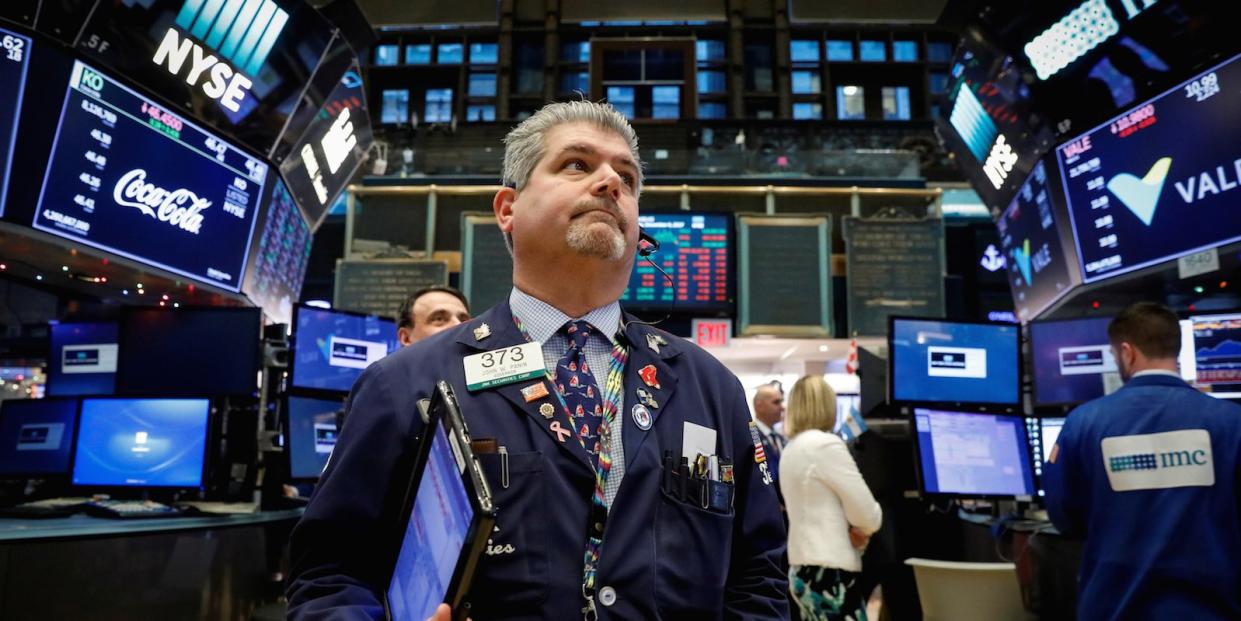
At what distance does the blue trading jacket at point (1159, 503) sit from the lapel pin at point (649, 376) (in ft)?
5.50

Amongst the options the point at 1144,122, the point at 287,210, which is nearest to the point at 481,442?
the point at 1144,122

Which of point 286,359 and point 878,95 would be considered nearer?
point 286,359

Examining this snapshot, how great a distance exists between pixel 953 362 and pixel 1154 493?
1687 mm

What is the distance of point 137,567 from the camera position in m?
2.21

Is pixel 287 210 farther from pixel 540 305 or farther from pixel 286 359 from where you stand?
pixel 540 305

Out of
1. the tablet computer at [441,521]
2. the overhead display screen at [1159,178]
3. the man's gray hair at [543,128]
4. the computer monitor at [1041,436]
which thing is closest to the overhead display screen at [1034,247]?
the overhead display screen at [1159,178]

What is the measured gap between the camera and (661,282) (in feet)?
21.4

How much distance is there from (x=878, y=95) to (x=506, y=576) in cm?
1140

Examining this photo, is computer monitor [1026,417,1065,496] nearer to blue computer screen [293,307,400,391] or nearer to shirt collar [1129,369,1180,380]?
shirt collar [1129,369,1180,380]

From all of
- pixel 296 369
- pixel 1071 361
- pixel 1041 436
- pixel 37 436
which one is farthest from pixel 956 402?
pixel 37 436

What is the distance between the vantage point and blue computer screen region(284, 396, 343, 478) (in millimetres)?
3219

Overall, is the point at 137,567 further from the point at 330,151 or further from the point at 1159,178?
the point at 1159,178

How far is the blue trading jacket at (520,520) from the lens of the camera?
96cm

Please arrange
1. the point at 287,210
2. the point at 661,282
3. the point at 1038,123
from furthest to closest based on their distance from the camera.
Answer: the point at 661,282
the point at 287,210
the point at 1038,123
